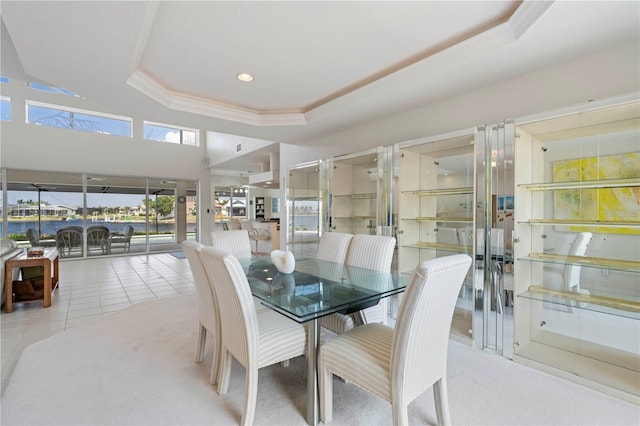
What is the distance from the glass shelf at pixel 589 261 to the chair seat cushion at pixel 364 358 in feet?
5.43

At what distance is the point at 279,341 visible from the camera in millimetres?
1813

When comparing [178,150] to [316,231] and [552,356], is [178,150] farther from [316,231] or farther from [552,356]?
[552,356]

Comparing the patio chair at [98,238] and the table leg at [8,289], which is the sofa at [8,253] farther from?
the patio chair at [98,238]

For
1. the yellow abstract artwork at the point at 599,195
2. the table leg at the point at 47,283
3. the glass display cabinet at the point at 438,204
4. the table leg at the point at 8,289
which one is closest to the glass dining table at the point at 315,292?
the glass display cabinet at the point at 438,204

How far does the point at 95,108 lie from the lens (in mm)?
7508

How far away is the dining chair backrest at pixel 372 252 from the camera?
8.83ft

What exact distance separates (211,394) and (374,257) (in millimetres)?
1648

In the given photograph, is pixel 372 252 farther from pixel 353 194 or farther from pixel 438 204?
pixel 353 194

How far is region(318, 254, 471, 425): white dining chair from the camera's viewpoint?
1343mm

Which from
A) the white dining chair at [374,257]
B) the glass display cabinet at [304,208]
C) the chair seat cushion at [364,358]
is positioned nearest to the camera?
the chair seat cushion at [364,358]

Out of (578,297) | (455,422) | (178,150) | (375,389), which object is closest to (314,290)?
(375,389)

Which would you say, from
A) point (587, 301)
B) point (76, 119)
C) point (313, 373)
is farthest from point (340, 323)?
point (76, 119)

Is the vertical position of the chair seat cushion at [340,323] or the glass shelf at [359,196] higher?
the glass shelf at [359,196]

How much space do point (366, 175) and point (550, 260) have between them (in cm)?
218
